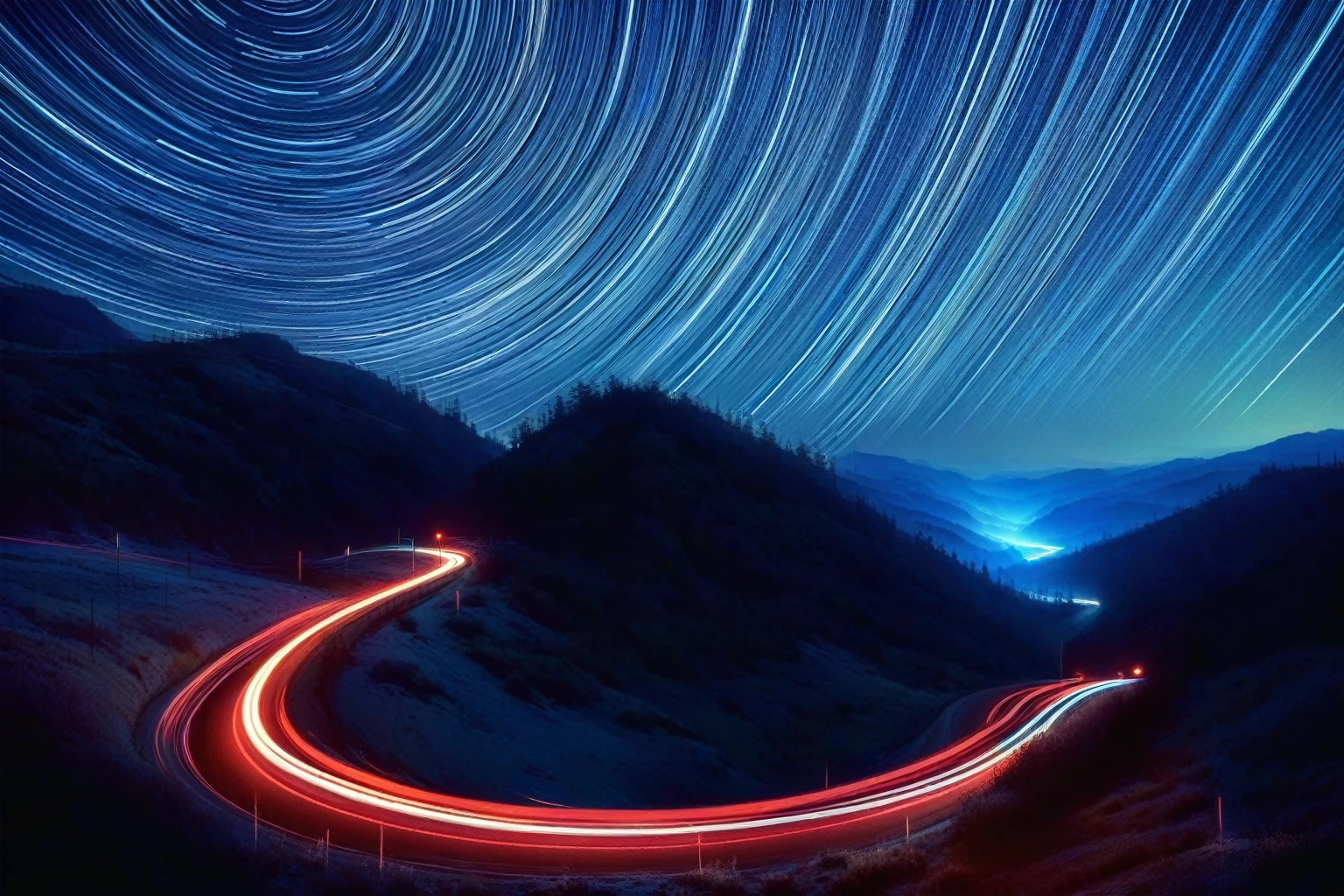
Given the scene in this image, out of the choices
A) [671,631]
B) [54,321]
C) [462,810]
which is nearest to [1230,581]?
[671,631]

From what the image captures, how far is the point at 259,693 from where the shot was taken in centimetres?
2000

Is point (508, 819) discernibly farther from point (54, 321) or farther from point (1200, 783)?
point (54, 321)

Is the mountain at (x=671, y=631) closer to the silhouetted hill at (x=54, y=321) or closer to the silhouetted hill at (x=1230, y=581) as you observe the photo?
the silhouetted hill at (x=1230, y=581)

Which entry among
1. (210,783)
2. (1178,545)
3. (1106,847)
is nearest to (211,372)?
(210,783)

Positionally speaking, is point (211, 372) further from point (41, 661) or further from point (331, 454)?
point (41, 661)

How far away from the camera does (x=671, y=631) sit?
43531 mm

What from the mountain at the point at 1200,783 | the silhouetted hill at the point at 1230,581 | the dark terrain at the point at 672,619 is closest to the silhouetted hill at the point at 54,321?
the dark terrain at the point at 672,619

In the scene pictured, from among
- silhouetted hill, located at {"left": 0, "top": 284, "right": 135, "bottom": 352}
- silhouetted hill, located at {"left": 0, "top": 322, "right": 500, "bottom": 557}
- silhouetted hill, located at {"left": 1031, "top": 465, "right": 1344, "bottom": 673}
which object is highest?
silhouetted hill, located at {"left": 0, "top": 284, "right": 135, "bottom": 352}

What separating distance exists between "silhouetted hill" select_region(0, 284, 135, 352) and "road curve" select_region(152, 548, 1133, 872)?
79867mm

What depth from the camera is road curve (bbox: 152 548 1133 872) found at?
41.9ft

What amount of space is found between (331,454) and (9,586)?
4940 cm

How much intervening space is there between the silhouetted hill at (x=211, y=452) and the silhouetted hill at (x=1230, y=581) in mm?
42235

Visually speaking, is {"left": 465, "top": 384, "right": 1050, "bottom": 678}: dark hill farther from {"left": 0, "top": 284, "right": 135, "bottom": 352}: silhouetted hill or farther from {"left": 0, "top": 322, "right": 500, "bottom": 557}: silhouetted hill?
{"left": 0, "top": 284, "right": 135, "bottom": 352}: silhouetted hill

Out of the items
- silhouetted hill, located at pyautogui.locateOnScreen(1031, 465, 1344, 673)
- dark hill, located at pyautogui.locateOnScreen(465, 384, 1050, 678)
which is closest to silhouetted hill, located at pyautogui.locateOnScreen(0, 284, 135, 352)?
dark hill, located at pyautogui.locateOnScreen(465, 384, 1050, 678)
